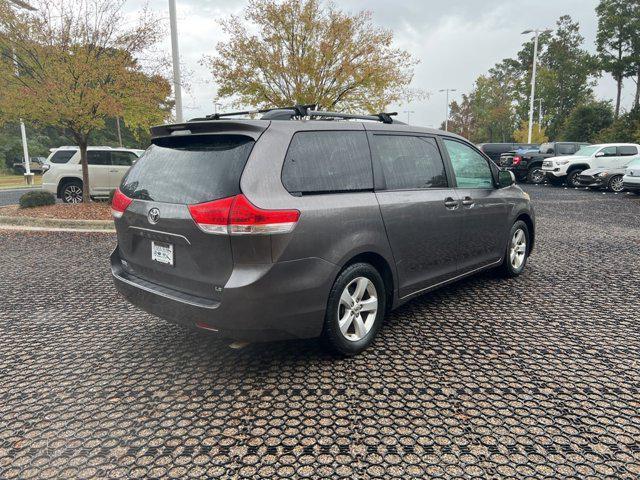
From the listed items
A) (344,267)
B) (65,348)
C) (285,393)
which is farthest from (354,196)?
(65,348)

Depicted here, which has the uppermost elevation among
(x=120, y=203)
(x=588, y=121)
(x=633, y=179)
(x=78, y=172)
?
(x=588, y=121)

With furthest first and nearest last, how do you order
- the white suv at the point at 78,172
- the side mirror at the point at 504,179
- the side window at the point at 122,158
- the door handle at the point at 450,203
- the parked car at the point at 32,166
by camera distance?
1. the parked car at the point at 32,166
2. the side window at the point at 122,158
3. the white suv at the point at 78,172
4. the side mirror at the point at 504,179
5. the door handle at the point at 450,203

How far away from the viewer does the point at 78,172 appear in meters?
13.5

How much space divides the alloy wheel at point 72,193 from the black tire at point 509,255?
12.8m

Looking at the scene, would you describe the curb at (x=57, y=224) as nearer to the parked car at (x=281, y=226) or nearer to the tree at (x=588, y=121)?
the parked car at (x=281, y=226)

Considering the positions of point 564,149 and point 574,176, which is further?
point 564,149

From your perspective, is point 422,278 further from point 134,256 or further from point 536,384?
point 134,256

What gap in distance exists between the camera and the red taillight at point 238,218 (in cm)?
274

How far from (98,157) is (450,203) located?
12739mm

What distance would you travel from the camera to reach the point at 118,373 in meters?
3.26

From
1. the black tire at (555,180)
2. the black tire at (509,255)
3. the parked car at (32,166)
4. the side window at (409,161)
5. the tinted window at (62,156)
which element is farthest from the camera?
the parked car at (32,166)

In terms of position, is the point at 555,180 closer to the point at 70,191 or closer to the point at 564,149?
the point at 564,149

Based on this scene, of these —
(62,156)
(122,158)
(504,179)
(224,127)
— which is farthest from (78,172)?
(504,179)

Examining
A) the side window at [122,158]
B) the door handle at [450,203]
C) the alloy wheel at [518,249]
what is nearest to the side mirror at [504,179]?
the alloy wheel at [518,249]
